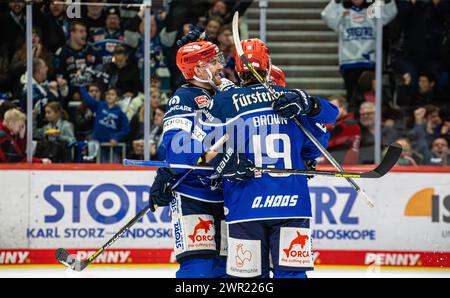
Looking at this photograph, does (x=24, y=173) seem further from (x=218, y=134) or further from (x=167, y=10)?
(x=218, y=134)

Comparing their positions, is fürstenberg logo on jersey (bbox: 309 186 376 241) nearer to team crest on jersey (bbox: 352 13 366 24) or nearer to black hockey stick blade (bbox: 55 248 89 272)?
team crest on jersey (bbox: 352 13 366 24)

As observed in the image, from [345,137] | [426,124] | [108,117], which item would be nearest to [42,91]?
[108,117]

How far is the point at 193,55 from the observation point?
530 cm

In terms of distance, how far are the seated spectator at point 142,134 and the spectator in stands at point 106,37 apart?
18.8 inches

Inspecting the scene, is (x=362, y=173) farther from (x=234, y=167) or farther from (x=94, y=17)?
(x=94, y=17)

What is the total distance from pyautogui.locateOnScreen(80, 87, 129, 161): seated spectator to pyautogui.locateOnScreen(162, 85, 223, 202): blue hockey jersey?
203 cm

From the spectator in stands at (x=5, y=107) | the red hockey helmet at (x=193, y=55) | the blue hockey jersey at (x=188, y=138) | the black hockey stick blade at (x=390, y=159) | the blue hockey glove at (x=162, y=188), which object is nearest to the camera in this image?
the black hockey stick blade at (x=390, y=159)

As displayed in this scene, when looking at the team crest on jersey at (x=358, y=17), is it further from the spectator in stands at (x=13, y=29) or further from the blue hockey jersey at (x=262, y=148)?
the blue hockey jersey at (x=262, y=148)

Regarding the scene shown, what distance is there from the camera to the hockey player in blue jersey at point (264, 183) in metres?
4.77

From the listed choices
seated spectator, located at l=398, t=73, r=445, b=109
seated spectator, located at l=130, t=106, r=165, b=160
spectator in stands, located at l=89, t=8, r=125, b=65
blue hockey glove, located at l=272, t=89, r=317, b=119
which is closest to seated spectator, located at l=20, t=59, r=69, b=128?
spectator in stands, located at l=89, t=8, r=125, b=65

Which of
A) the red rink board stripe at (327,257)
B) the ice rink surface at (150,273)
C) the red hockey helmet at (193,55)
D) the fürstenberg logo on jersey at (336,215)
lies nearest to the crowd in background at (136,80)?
the fürstenberg logo on jersey at (336,215)

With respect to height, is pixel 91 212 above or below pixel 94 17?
below

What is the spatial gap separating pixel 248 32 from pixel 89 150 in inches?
57.7

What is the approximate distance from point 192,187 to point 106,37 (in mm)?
2400
